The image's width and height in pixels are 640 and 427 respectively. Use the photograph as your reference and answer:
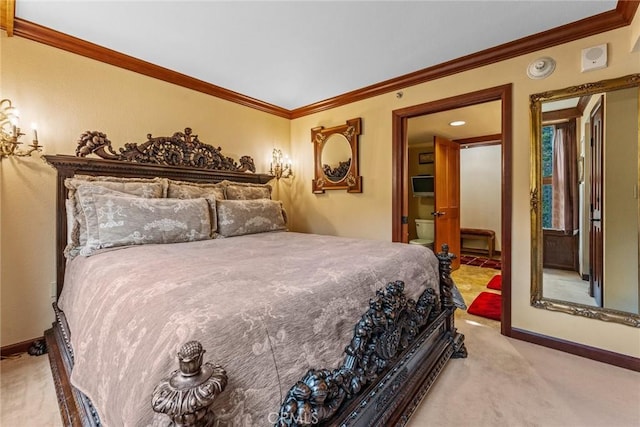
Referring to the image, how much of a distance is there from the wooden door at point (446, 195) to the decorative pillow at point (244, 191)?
246 cm

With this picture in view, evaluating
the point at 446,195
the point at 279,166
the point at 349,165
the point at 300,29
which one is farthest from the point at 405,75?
the point at 446,195

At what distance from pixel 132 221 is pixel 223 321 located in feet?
5.19

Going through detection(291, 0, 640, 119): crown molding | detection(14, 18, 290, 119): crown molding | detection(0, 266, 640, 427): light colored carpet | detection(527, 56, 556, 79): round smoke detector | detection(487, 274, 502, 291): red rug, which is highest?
detection(14, 18, 290, 119): crown molding

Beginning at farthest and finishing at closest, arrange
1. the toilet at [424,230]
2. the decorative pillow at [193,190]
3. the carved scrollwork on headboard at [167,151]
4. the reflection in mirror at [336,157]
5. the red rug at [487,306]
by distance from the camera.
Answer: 1. the toilet at [424,230]
2. the reflection in mirror at [336,157]
3. the red rug at [487,306]
4. the decorative pillow at [193,190]
5. the carved scrollwork on headboard at [167,151]

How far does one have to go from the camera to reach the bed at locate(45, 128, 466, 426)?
77 centimetres

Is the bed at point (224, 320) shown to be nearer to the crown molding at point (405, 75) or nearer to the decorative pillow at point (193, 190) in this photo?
the decorative pillow at point (193, 190)

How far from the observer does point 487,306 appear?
305cm

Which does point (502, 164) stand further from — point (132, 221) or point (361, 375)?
point (132, 221)

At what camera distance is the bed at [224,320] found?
766mm

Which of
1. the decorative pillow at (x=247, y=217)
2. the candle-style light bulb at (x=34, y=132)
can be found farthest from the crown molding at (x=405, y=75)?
the decorative pillow at (x=247, y=217)

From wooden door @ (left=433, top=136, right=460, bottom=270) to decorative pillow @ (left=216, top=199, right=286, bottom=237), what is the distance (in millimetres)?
2443

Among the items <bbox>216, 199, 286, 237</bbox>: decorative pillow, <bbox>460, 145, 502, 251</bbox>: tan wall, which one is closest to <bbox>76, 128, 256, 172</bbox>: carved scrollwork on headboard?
<bbox>216, 199, 286, 237</bbox>: decorative pillow

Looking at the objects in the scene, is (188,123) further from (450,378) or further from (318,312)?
(450,378)

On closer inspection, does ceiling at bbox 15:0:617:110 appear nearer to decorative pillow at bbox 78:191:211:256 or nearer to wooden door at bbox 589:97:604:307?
wooden door at bbox 589:97:604:307
